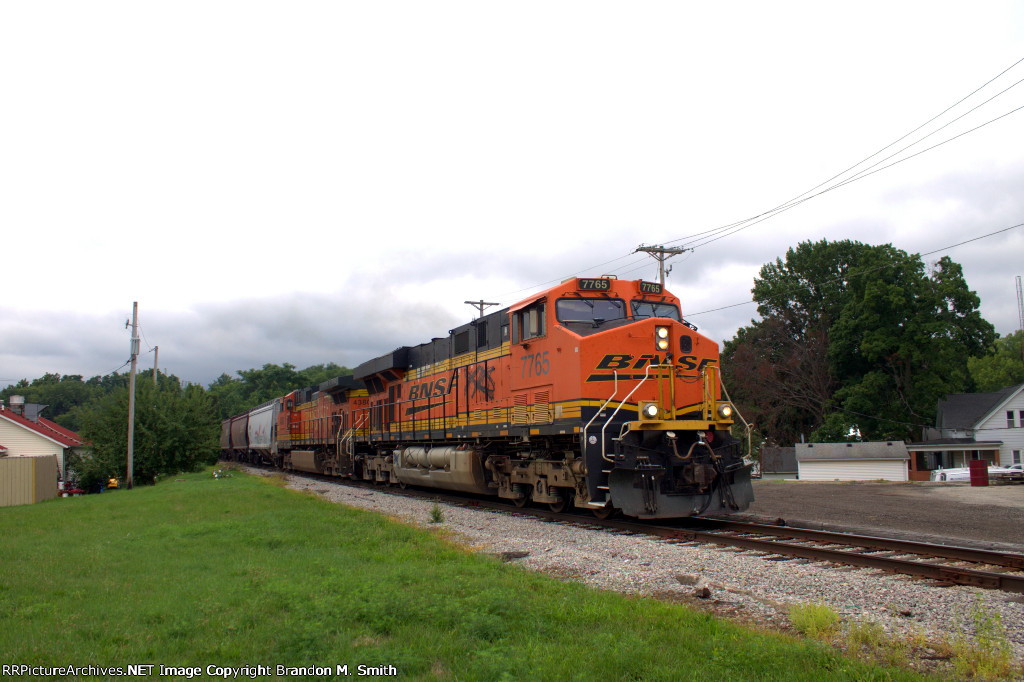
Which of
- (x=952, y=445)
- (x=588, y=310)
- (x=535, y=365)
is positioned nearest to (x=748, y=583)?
(x=588, y=310)

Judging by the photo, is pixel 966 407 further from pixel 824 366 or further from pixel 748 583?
pixel 748 583

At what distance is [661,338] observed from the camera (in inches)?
461

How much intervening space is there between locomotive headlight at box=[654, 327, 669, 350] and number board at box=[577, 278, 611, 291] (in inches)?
55.8

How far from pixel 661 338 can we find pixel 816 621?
682 centimetres

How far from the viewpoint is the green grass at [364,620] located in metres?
4.48

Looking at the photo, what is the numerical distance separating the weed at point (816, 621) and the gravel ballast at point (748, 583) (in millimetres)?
196

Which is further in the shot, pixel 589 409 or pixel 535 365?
pixel 535 365

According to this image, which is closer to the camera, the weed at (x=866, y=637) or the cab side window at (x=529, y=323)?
the weed at (x=866, y=637)

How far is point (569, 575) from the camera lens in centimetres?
766

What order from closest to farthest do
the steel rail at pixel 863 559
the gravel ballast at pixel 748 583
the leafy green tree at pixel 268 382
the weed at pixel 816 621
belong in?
the weed at pixel 816 621, the gravel ballast at pixel 748 583, the steel rail at pixel 863 559, the leafy green tree at pixel 268 382

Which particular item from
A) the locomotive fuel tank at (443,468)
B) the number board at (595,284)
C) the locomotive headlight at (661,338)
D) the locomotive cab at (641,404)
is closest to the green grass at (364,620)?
the locomotive cab at (641,404)

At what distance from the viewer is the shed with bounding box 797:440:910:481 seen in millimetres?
39844

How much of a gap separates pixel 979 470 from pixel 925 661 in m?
24.4

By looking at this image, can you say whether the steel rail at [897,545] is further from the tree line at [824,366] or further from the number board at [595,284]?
the tree line at [824,366]
